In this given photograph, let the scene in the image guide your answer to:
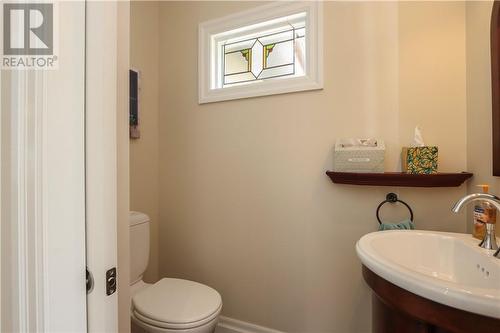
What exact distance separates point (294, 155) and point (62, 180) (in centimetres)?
128

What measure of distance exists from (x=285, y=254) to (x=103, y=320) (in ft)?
4.04

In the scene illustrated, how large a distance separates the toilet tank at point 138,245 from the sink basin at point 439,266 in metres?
1.22

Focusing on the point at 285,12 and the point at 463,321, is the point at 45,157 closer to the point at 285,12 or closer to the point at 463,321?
the point at 463,321

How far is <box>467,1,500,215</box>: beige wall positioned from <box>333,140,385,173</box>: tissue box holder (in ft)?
1.27

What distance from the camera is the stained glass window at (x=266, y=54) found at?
5.42 ft

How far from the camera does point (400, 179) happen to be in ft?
4.30

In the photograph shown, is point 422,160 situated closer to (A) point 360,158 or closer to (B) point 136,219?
(A) point 360,158

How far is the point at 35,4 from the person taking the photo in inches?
19.8

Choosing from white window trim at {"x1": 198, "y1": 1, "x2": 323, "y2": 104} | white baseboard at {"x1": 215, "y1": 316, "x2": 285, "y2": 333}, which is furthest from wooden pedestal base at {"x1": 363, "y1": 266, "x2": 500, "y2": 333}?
white window trim at {"x1": 198, "y1": 1, "x2": 323, "y2": 104}

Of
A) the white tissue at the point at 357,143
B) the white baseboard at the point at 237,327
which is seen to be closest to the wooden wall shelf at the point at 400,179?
the white tissue at the point at 357,143

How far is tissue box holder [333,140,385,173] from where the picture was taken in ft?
4.46

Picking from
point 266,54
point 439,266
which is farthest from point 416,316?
point 266,54

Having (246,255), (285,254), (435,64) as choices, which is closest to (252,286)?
(246,255)

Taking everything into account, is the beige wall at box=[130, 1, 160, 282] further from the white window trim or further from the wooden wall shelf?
the wooden wall shelf
